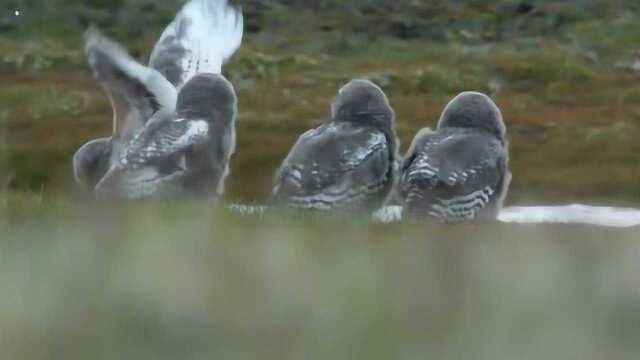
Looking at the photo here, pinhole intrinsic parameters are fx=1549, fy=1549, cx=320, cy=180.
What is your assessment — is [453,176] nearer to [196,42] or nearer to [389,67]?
[196,42]

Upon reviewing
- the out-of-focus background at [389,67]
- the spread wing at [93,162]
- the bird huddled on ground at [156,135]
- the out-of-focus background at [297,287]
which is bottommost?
the out-of-focus background at [389,67]

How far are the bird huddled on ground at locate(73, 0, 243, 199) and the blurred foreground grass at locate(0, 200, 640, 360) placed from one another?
465cm

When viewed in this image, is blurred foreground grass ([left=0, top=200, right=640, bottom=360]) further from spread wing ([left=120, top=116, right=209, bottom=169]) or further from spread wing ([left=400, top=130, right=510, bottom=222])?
spread wing ([left=120, top=116, right=209, bottom=169])

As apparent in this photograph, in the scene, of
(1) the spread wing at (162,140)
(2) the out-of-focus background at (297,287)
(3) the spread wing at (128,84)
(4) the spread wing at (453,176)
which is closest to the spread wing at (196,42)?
(3) the spread wing at (128,84)

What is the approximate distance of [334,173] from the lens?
1001 cm

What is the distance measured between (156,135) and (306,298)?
21.5ft

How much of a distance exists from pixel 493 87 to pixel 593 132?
2954mm

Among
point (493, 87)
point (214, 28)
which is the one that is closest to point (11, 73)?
point (493, 87)

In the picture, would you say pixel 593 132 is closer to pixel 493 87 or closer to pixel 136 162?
pixel 493 87

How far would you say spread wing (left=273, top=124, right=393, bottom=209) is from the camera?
9891mm

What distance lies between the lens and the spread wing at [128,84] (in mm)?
11109

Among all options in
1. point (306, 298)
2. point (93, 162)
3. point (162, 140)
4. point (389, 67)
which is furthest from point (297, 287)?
point (389, 67)

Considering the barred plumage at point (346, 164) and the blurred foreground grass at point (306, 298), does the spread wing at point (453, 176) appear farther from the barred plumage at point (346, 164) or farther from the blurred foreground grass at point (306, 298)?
the blurred foreground grass at point (306, 298)

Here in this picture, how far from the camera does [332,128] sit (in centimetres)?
1084
